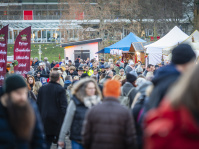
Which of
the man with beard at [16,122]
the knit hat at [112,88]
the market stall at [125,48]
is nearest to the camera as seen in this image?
the man with beard at [16,122]

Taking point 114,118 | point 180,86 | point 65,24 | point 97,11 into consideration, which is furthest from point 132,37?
point 180,86

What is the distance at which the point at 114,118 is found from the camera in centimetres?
408

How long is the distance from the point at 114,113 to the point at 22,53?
802 centimetres

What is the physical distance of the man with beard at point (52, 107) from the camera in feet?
23.3

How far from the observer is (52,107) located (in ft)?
23.4

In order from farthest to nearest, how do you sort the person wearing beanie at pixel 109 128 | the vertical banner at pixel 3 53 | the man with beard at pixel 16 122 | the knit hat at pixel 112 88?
1. the vertical banner at pixel 3 53
2. the knit hat at pixel 112 88
3. the person wearing beanie at pixel 109 128
4. the man with beard at pixel 16 122

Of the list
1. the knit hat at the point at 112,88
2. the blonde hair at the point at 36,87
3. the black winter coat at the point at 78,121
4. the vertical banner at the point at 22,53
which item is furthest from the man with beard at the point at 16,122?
the vertical banner at the point at 22,53

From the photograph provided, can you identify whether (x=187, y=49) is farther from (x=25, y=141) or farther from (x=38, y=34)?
(x=38, y=34)

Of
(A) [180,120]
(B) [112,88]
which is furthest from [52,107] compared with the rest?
(A) [180,120]

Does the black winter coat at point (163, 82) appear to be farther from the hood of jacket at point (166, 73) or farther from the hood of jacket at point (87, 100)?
the hood of jacket at point (87, 100)

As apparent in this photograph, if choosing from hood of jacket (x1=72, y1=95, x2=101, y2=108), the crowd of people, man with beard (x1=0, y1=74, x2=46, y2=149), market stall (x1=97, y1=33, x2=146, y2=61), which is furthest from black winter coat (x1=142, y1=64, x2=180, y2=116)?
market stall (x1=97, y1=33, x2=146, y2=61)

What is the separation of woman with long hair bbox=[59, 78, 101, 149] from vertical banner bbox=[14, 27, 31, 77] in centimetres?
649

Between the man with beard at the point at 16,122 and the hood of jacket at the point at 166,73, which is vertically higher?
the hood of jacket at the point at 166,73

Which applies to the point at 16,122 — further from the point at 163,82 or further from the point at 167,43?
Answer: the point at 167,43
